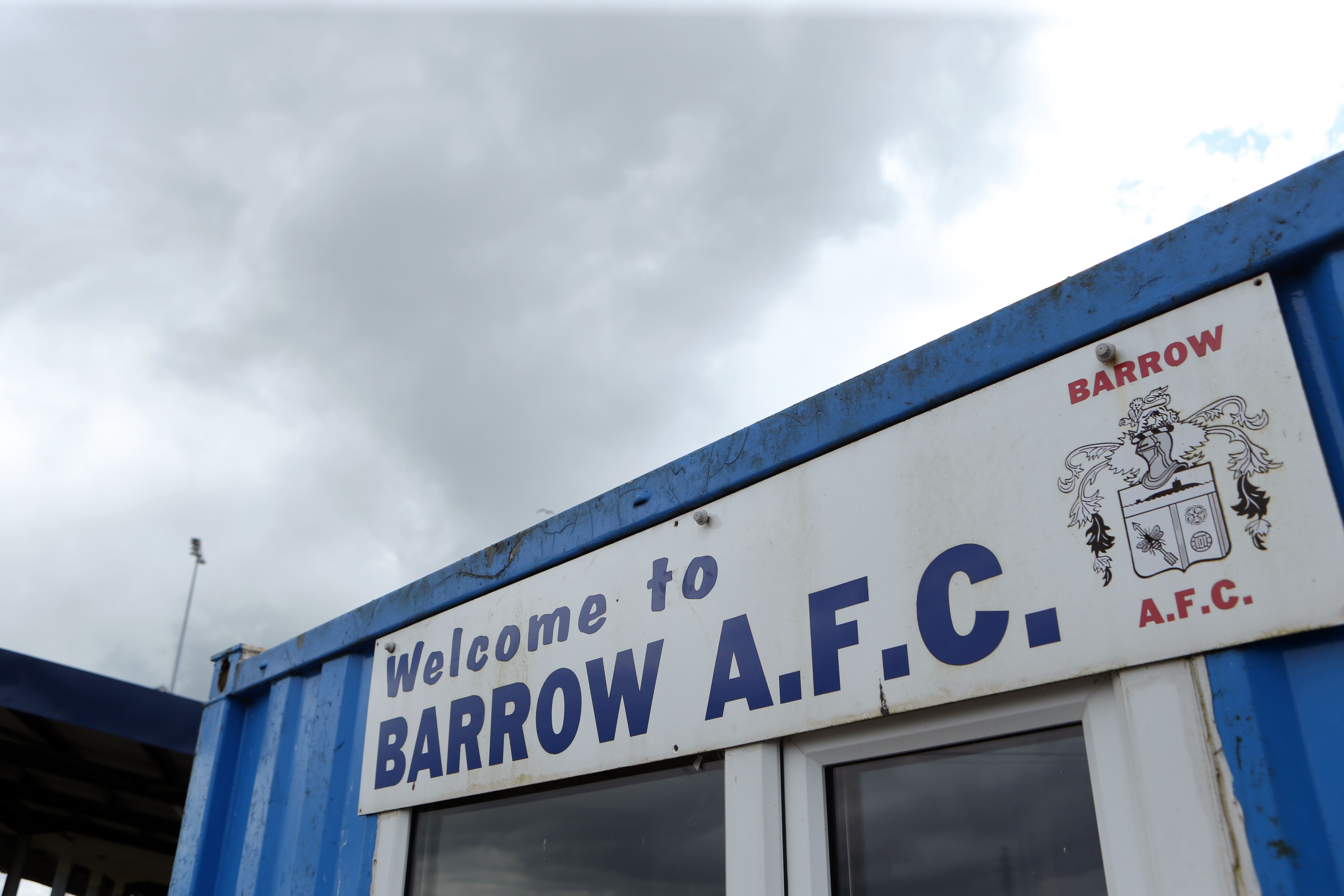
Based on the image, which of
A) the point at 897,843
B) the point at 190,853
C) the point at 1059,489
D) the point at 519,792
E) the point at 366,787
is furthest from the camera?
the point at 190,853

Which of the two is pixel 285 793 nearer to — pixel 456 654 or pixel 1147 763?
pixel 456 654

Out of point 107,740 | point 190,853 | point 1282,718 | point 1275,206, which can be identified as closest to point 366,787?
point 190,853

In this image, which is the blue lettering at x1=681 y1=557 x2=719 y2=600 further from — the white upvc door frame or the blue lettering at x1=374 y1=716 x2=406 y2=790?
the blue lettering at x1=374 y1=716 x2=406 y2=790

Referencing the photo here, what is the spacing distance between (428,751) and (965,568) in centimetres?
215

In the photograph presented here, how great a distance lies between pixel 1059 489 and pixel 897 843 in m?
0.88

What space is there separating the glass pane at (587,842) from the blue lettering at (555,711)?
156 mm

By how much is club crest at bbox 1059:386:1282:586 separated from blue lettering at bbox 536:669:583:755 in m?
1.61

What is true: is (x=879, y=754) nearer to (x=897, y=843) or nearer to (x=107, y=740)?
(x=897, y=843)

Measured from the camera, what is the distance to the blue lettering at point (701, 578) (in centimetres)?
267

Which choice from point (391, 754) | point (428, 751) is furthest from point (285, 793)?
point (428, 751)

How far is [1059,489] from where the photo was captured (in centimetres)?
198

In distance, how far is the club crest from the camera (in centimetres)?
171

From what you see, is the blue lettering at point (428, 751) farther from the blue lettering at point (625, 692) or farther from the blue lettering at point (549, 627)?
the blue lettering at point (625, 692)

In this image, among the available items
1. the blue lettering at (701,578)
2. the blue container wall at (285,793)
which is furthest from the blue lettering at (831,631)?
the blue container wall at (285,793)
